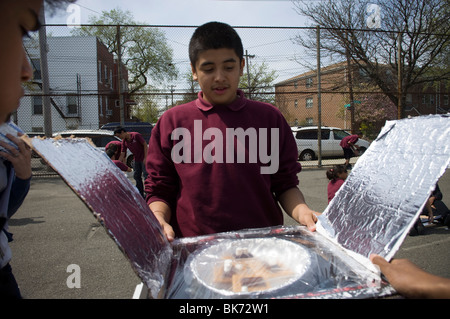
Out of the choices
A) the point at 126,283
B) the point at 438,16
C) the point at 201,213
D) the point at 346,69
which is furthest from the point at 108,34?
the point at 201,213

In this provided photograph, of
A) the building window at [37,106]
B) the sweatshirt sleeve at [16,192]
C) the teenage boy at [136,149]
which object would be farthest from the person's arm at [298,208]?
the building window at [37,106]

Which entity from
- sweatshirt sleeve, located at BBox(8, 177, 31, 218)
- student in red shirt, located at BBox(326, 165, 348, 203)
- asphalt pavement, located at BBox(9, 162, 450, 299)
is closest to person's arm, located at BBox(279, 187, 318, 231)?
sweatshirt sleeve, located at BBox(8, 177, 31, 218)

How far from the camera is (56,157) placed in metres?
0.84

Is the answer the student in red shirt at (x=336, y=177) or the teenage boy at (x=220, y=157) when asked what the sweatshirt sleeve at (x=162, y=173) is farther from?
the student in red shirt at (x=336, y=177)

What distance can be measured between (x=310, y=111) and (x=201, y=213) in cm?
3191

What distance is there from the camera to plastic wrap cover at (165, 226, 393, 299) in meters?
0.83

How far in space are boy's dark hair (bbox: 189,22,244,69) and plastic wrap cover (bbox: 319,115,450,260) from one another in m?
0.71

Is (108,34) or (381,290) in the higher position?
(108,34)

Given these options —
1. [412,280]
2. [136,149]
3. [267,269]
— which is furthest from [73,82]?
[412,280]

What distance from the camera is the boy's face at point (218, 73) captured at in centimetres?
136

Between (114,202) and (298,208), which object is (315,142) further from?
(114,202)

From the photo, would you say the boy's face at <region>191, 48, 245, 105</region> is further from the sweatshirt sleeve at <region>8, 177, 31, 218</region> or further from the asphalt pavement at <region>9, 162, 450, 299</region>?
the asphalt pavement at <region>9, 162, 450, 299</region>

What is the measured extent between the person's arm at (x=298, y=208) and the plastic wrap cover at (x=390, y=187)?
0.19 feet
